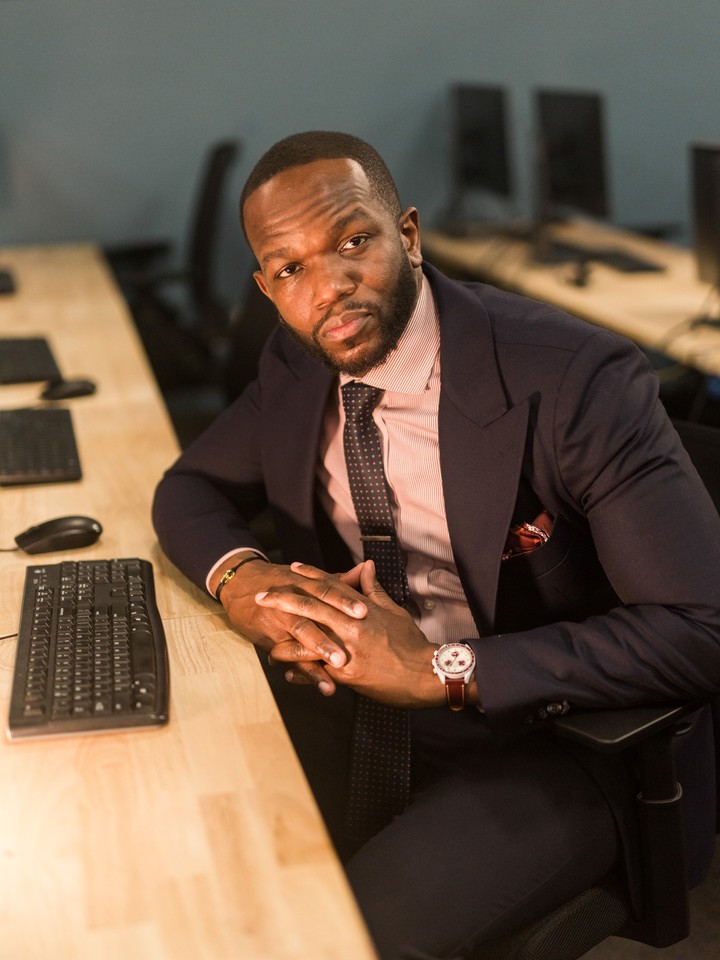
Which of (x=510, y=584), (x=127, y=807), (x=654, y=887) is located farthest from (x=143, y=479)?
(x=654, y=887)

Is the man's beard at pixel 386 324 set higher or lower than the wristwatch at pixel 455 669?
higher

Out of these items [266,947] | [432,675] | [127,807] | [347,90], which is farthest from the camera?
[347,90]

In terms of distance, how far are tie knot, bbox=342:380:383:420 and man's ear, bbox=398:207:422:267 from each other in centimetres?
19

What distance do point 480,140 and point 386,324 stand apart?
2971mm

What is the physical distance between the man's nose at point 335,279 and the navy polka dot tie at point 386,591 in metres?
0.16

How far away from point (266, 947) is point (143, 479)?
1257mm

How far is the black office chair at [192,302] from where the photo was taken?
→ 383 centimetres

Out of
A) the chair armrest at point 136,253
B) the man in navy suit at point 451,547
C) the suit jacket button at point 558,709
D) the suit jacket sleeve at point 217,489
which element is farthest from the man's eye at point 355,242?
the chair armrest at point 136,253

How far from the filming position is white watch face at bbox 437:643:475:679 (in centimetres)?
133

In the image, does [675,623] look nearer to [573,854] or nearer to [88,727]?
[573,854]

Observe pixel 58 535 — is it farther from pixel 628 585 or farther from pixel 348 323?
pixel 628 585

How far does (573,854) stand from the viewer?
1.31 meters

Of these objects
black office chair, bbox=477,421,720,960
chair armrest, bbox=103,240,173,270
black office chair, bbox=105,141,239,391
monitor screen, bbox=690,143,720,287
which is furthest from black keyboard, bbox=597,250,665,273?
black office chair, bbox=477,421,720,960

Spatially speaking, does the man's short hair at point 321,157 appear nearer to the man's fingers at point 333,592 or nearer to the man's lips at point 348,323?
A: the man's lips at point 348,323
